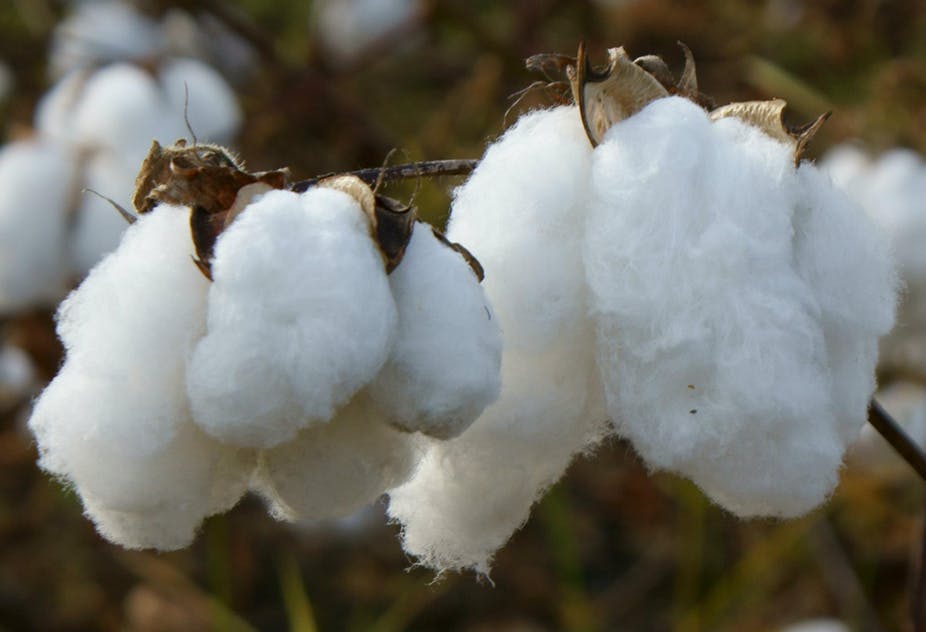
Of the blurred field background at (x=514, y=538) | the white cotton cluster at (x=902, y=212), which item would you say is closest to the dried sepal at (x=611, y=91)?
the white cotton cluster at (x=902, y=212)

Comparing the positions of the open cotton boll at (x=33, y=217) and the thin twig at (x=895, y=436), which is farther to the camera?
the open cotton boll at (x=33, y=217)

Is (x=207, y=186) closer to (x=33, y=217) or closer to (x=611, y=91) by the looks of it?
(x=611, y=91)

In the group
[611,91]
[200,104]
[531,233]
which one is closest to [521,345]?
[531,233]

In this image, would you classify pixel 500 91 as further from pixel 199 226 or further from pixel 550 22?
pixel 199 226

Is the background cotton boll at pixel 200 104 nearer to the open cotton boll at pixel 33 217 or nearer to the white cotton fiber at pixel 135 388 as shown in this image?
the open cotton boll at pixel 33 217

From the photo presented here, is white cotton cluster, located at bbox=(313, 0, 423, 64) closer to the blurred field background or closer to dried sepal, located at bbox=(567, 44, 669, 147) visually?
the blurred field background

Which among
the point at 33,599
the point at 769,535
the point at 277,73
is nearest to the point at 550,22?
the point at 277,73
